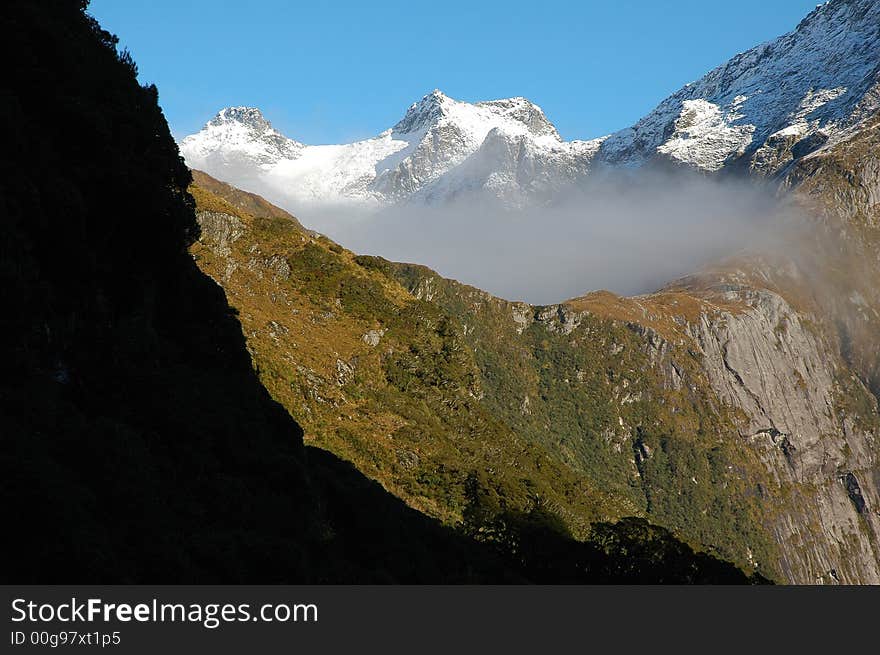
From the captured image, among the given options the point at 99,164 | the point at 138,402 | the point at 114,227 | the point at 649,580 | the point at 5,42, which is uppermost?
the point at 5,42

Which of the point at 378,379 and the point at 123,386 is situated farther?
the point at 378,379

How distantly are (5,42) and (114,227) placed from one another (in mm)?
8422

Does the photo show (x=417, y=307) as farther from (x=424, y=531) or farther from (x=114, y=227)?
(x=114, y=227)

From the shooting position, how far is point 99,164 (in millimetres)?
35531

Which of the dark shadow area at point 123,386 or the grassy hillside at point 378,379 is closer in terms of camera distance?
the dark shadow area at point 123,386

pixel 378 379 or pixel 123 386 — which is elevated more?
pixel 378 379

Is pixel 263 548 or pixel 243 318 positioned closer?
pixel 263 548

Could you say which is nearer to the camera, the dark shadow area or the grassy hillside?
the dark shadow area
